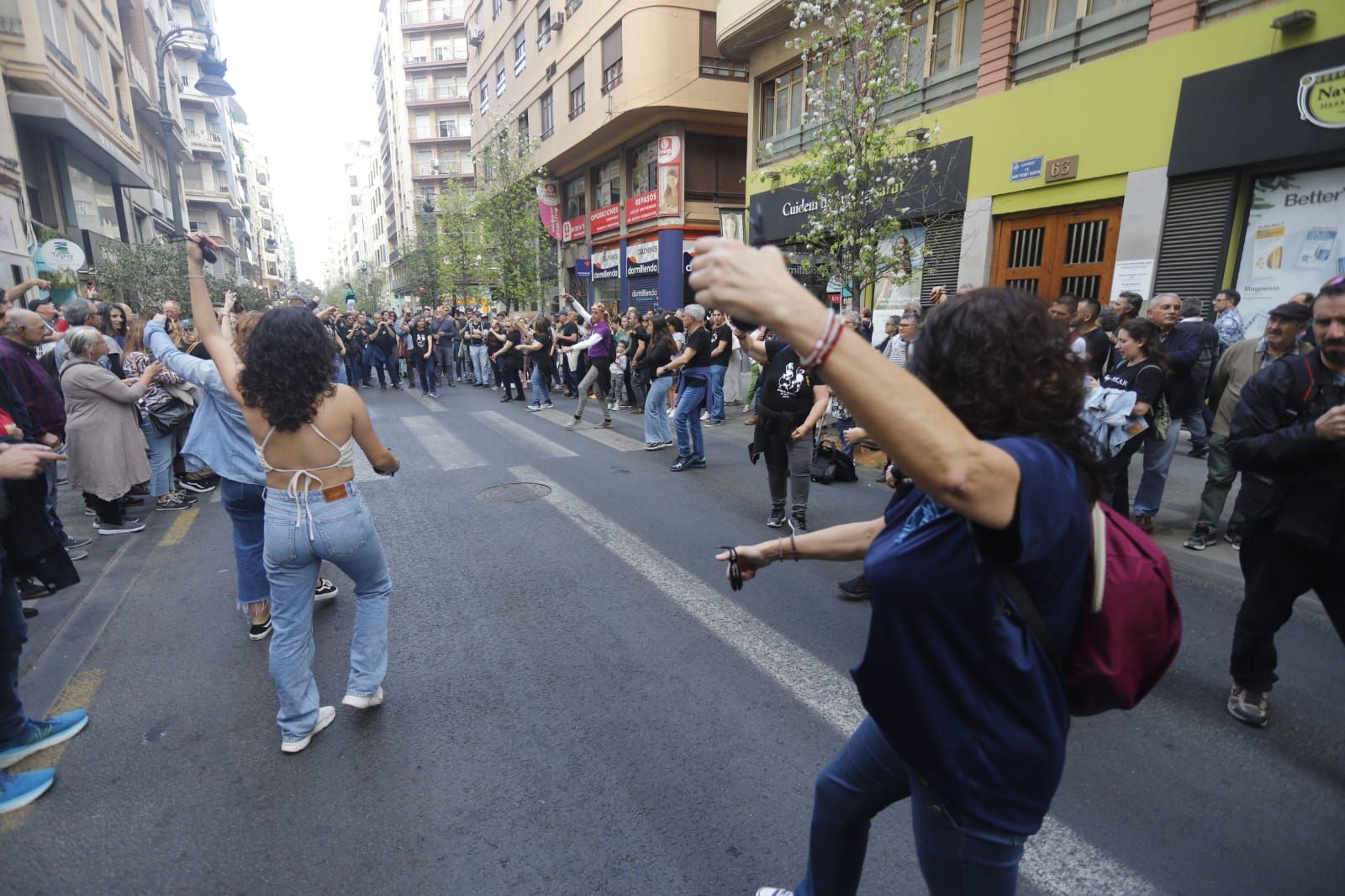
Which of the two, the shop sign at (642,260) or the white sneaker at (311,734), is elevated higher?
the shop sign at (642,260)

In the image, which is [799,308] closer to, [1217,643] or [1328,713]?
[1328,713]

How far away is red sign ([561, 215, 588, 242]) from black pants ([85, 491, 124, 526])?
80.8 ft

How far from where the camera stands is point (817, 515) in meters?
6.18

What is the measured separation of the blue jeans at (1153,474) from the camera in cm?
573

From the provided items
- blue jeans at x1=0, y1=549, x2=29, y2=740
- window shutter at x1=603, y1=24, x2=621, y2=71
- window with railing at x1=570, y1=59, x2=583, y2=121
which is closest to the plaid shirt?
blue jeans at x1=0, y1=549, x2=29, y2=740

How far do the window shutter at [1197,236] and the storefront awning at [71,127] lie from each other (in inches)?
885

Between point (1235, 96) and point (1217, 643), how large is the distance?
7.91 m

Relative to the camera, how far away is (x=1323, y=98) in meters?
7.57

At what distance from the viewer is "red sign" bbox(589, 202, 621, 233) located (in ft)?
83.9

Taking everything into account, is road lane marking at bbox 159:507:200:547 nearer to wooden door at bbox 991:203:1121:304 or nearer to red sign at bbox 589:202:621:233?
wooden door at bbox 991:203:1121:304

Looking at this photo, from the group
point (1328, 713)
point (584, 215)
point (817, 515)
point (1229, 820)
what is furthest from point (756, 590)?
point (584, 215)

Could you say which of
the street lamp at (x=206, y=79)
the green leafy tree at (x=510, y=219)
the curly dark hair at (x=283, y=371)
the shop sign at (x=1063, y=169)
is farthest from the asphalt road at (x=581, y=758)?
the green leafy tree at (x=510, y=219)

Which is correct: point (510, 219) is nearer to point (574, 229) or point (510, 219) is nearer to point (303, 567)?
point (574, 229)

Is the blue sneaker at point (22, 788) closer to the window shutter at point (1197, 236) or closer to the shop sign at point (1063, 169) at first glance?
the window shutter at point (1197, 236)
